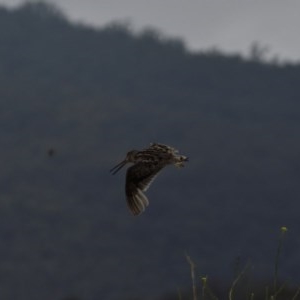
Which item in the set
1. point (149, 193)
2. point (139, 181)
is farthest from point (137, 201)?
point (149, 193)

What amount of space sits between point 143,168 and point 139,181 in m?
0.16

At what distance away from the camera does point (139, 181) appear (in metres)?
10.8

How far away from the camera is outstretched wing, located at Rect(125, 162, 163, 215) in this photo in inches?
410

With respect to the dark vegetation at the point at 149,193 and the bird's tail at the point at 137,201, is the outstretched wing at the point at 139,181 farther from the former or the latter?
the dark vegetation at the point at 149,193

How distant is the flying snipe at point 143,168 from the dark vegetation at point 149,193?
100m

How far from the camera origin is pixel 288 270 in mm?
126375

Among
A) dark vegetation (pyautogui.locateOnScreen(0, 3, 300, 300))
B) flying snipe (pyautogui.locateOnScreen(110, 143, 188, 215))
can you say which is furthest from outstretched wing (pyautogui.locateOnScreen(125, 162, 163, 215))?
dark vegetation (pyautogui.locateOnScreen(0, 3, 300, 300))

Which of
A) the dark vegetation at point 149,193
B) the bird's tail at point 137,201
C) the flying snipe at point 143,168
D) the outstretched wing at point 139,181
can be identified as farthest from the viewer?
the dark vegetation at point 149,193

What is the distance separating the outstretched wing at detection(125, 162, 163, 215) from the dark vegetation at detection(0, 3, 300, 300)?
100171 millimetres

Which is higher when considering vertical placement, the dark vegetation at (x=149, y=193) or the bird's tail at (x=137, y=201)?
the dark vegetation at (x=149, y=193)

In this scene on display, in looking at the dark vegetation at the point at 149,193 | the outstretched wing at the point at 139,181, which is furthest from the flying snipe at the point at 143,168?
the dark vegetation at the point at 149,193

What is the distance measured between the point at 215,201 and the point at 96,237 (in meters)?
19.2

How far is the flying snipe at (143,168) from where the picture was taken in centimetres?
998

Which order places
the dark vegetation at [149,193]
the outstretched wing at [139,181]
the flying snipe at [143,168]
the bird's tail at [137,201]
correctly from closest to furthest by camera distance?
the flying snipe at [143,168] → the bird's tail at [137,201] → the outstretched wing at [139,181] → the dark vegetation at [149,193]
